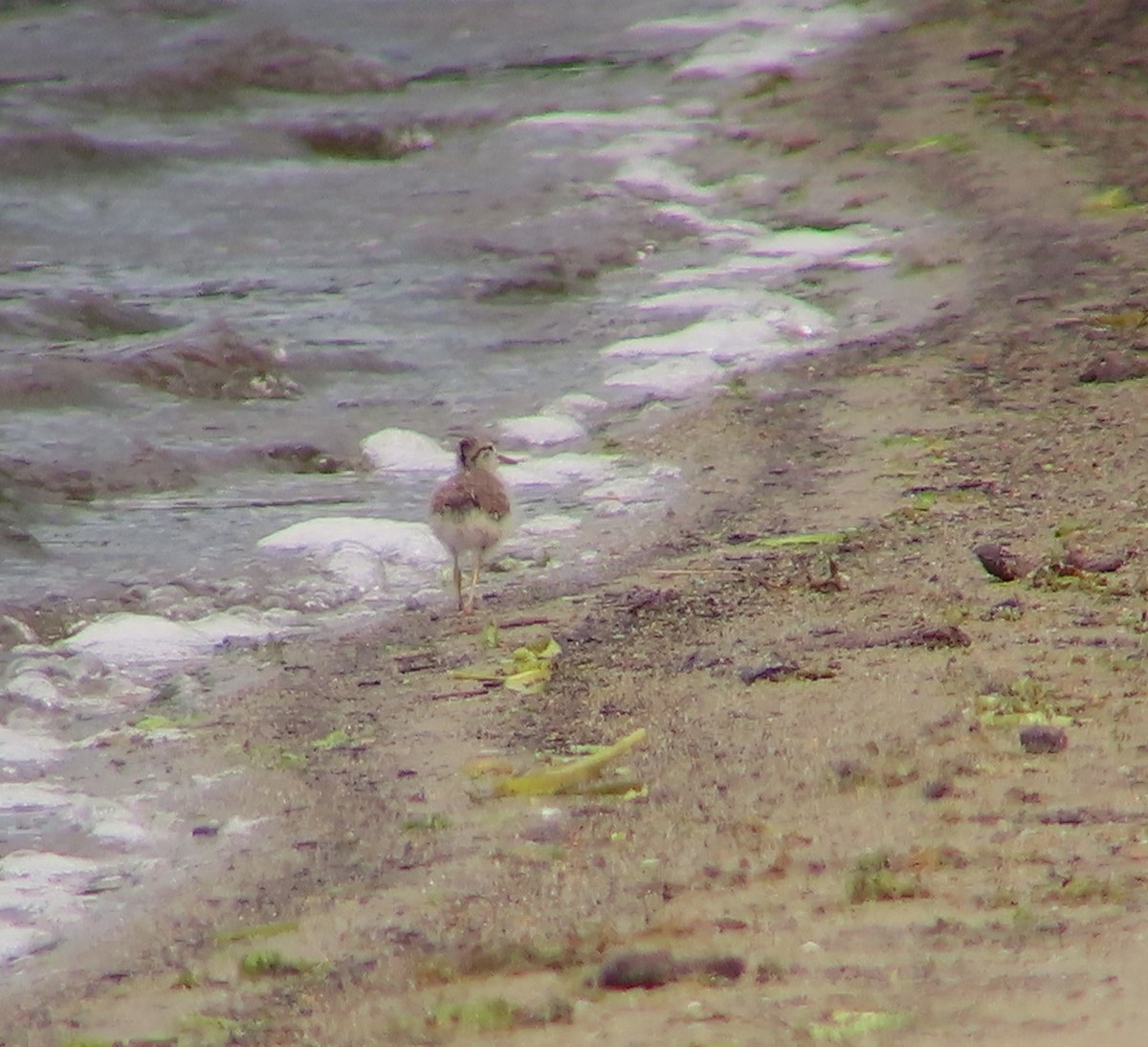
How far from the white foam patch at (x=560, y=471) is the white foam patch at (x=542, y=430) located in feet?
1.04

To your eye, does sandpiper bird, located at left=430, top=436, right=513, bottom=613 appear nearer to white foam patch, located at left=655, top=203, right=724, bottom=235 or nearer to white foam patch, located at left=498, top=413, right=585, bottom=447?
white foam patch, located at left=498, top=413, right=585, bottom=447

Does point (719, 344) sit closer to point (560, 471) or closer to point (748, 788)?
point (560, 471)

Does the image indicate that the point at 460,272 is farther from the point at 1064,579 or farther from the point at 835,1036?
the point at 835,1036

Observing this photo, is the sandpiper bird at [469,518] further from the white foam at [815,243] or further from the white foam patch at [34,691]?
the white foam at [815,243]

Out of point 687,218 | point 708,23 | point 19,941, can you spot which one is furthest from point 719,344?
point 708,23

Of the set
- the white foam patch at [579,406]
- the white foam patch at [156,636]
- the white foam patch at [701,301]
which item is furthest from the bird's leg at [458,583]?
the white foam patch at [701,301]

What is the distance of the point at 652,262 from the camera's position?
13.3 meters

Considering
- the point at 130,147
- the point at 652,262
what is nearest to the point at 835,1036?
the point at 652,262

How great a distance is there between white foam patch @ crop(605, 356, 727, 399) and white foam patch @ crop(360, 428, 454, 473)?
1.16 m

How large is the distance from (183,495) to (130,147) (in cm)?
844

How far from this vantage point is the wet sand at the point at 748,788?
138 inches

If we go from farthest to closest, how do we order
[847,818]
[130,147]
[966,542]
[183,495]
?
[130,147]
[183,495]
[966,542]
[847,818]

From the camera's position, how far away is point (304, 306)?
12703mm

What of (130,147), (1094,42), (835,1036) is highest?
(835,1036)
